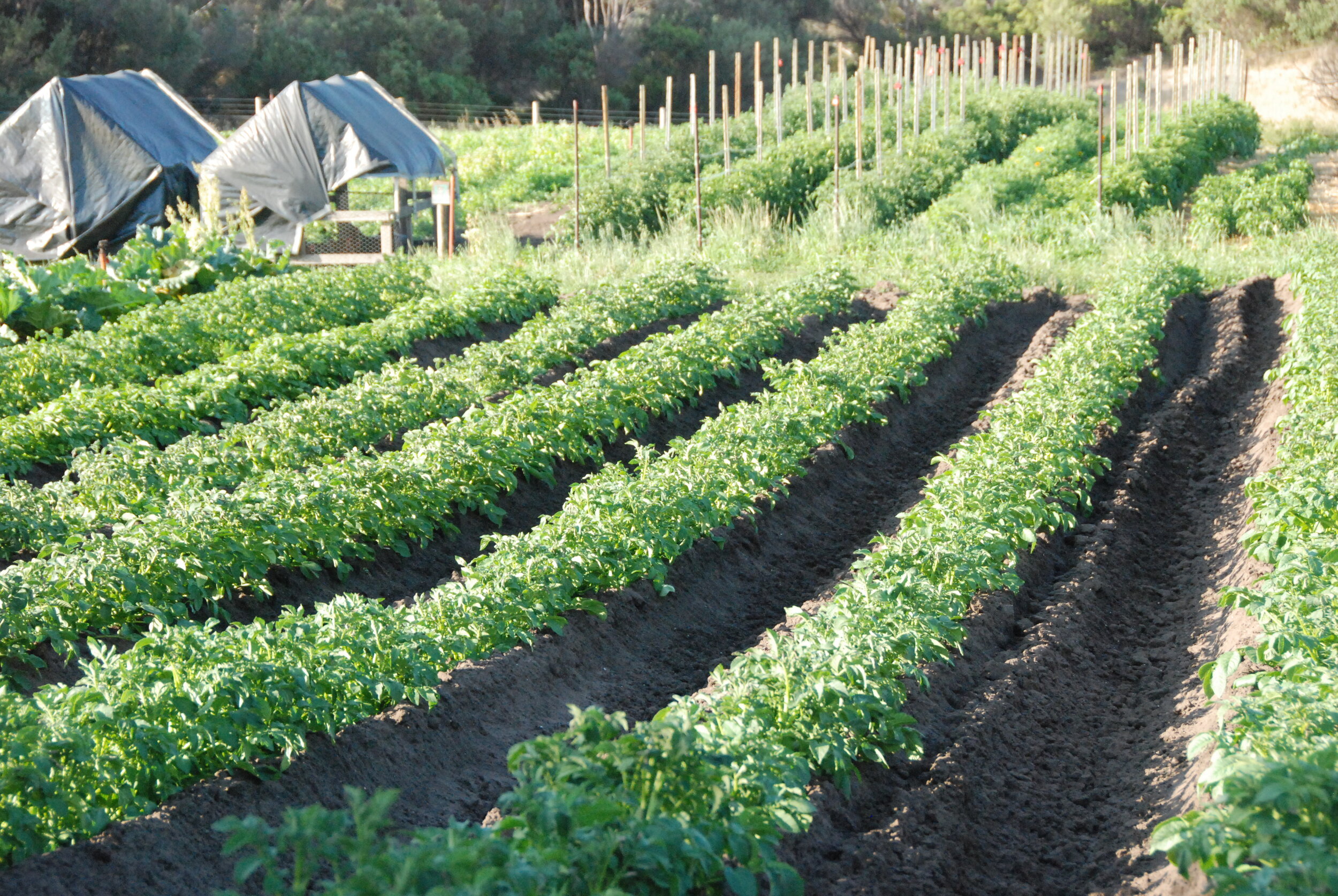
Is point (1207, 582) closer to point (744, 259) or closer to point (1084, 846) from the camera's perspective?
point (1084, 846)

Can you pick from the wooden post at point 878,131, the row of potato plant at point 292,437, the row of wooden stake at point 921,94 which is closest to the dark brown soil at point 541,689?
the row of potato plant at point 292,437

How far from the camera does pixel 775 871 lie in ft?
11.2

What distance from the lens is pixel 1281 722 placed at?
140 inches

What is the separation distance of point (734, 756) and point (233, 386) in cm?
670

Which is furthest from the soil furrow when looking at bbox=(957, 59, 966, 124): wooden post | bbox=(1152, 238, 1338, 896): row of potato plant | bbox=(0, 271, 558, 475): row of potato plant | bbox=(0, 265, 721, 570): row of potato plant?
bbox=(957, 59, 966, 124): wooden post

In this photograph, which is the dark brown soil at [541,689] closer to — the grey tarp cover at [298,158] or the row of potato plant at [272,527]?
the row of potato plant at [272,527]

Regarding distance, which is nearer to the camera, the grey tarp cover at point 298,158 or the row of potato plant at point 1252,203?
the row of potato plant at point 1252,203

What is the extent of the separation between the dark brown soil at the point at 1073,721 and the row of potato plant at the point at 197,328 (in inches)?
290

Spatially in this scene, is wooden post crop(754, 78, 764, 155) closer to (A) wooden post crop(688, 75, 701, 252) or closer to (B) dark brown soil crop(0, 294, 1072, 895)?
(A) wooden post crop(688, 75, 701, 252)

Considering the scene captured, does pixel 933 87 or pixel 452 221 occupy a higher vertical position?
pixel 933 87

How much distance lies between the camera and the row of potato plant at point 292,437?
6414 mm

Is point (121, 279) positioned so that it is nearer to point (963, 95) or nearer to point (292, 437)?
point (292, 437)

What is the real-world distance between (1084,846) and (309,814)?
2.93m

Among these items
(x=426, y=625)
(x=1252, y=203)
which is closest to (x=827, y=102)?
(x=1252, y=203)
